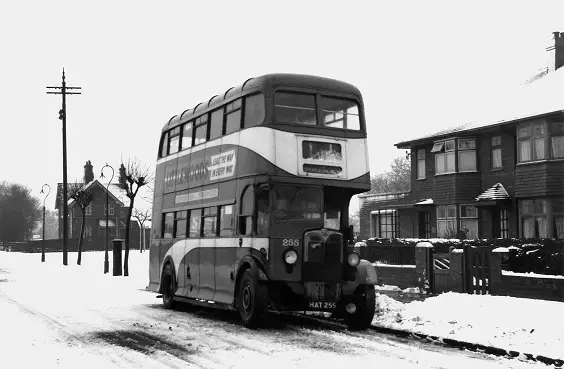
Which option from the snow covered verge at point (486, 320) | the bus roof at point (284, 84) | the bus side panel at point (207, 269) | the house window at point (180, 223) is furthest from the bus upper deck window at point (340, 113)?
the house window at point (180, 223)

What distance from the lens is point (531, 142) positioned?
3083cm

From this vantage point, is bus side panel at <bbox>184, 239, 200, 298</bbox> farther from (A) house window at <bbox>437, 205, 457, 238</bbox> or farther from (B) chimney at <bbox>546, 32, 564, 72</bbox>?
(B) chimney at <bbox>546, 32, 564, 72</bbox>

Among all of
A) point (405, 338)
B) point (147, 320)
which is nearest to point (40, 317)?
point (147, 320)

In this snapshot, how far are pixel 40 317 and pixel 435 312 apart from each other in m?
7.97

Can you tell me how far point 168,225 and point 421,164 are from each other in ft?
72.0

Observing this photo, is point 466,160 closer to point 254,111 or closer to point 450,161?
point 450,161

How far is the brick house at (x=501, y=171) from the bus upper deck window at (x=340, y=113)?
17.0 m

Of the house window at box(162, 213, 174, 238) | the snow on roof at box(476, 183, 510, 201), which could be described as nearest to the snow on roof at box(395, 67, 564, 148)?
the snow on roof at box(476, 183, 510, 201)

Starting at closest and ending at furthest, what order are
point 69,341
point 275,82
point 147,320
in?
point 69,341
point 275,82
point 147,320

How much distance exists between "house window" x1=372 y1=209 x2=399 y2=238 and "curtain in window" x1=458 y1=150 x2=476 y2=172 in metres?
7.21

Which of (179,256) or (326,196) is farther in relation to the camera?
(179,256)

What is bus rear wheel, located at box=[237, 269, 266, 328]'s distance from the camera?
1327 centimetres

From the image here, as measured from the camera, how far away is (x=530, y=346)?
11023 mm

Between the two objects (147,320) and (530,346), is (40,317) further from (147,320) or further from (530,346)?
(530,346)
